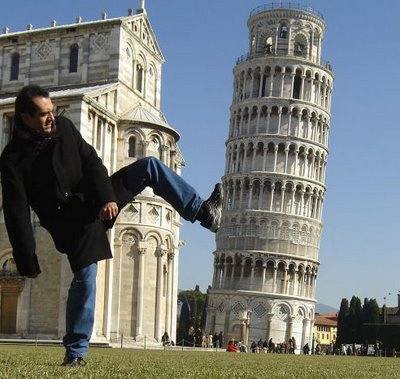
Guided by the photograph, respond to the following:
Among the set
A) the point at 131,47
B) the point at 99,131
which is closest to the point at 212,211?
the point at 99,131

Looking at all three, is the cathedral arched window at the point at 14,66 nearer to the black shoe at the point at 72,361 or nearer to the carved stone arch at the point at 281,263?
the black shoe at the point at 72,361

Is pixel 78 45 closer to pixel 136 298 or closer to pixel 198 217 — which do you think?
pixel 136 298

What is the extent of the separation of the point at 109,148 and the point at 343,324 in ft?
206

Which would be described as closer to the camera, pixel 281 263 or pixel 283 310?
pixel 283 310

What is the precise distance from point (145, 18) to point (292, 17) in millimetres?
40313

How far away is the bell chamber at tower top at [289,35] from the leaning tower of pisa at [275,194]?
12 cm

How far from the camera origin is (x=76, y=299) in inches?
265

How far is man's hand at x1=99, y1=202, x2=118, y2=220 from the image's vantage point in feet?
20.7

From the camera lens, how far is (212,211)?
7.00 metres

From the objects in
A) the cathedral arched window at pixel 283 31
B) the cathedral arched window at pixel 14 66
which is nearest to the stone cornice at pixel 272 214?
the cathedral arched window at pixel 283 31

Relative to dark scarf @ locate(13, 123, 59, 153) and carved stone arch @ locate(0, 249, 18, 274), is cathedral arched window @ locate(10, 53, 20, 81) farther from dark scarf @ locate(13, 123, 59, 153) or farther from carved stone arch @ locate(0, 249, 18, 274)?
dark scarf @ locate(13, 123, 59, 153)

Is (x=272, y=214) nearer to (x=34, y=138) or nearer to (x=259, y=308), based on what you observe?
(x=259, y=308)

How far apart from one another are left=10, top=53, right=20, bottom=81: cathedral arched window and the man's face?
3927cm

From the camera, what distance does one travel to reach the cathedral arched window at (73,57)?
1674 inches
